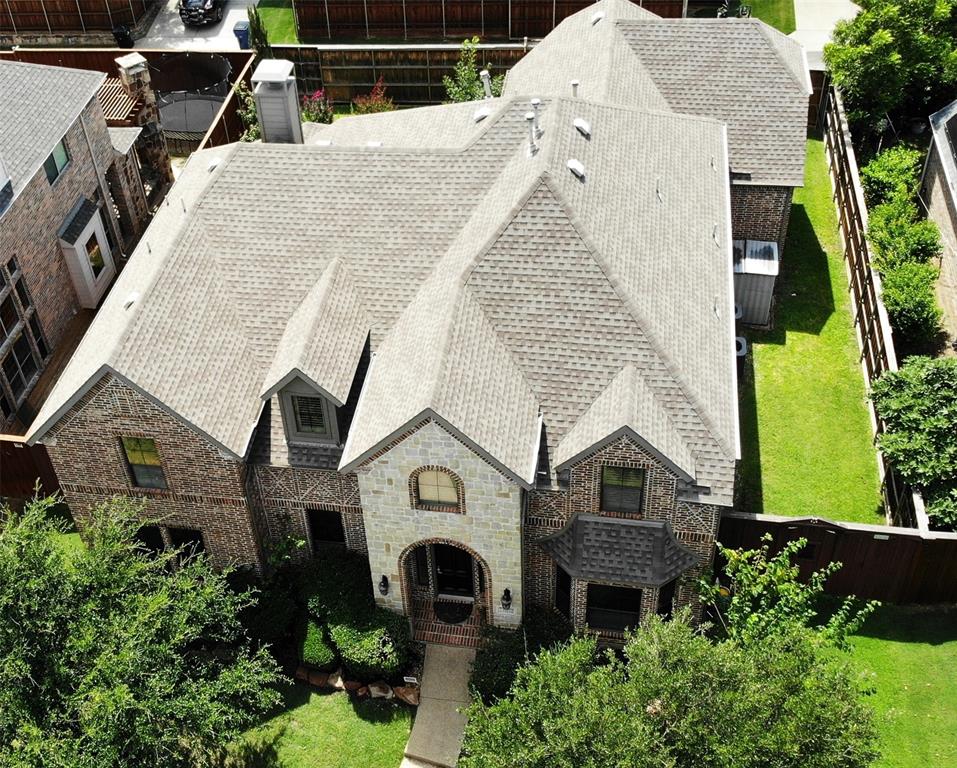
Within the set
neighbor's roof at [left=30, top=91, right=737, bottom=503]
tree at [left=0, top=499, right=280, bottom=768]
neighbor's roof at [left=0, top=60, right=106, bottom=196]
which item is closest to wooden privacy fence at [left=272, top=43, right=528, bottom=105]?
neighbor's roof at [left=0, top=60, right=106, bottom=196]

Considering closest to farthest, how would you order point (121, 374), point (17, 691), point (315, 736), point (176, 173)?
point (17, 691), point (121, 374), point (315, 736), point (176, 173)

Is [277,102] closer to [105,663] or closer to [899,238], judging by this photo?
[105,663]

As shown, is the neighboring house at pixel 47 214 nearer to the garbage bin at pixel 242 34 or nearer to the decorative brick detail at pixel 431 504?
the garbage bin at pixel 242 34

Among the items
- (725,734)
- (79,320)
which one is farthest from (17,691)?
(79,320)

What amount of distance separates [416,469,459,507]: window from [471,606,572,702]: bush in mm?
4776


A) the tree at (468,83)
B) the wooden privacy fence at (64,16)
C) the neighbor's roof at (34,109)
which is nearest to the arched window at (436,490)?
the neighbor's roof at (34,109)

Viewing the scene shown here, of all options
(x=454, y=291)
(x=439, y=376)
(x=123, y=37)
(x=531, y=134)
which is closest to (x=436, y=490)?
(x=439, y=376)

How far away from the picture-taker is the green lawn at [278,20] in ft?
204

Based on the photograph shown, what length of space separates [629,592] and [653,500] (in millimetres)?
3585

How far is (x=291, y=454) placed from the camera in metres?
29.2

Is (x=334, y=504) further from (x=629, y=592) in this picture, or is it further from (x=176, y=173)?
(x=176, y=173)

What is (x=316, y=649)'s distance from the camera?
2995 cm

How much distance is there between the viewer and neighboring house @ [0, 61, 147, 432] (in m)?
37.7

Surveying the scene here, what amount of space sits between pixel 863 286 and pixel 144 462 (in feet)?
93.3
